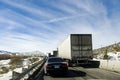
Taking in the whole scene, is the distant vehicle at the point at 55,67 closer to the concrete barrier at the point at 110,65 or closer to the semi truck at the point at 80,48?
the concrete barrier at the point at 110,65

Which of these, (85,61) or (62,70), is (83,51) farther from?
(62,70)

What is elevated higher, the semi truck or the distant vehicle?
the semi truck

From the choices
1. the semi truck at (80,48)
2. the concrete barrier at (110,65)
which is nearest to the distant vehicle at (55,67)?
the concrete barrier at (110,65)

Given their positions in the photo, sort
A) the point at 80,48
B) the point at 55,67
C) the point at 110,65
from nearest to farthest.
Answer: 1. the point at 55,67
2. the point at 110,65
3. the point at 80,48

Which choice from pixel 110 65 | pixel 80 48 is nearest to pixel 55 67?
pixel 110 65

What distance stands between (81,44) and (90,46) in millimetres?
1083

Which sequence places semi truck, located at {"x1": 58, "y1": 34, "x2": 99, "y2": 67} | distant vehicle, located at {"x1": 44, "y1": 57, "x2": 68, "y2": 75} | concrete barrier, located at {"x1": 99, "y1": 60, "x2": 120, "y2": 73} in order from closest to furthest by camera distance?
distant vehicle, located at {"x1": 44, "y1": 57, "x2": 68, "y2": 75} < concrete barrier, located at {"x1": 99, "y1": 60, "x2": 120, "y2": 73} < semi truck, located at {"x1": 58, "y1": 34, "x2": 99, "y2": 67}

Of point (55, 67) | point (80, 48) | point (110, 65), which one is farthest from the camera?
point (80, 48)

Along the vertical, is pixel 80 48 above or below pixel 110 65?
above

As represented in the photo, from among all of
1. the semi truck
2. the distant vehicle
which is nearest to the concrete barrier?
the semi truck

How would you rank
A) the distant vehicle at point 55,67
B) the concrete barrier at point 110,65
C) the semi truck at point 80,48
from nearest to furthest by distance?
the distant vehicle at point 55,67 < the concrete barrier at point 110,65 < the semi truck at point 80,48

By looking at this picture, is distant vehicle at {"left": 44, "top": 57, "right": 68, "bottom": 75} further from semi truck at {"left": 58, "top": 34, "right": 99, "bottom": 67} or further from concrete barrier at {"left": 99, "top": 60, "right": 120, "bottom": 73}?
semi truck at {"left": 58, "top": 34, "right": 99, "bottom": 67}

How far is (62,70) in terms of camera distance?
21.6 metres

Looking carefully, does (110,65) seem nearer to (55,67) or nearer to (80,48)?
(80,48)
